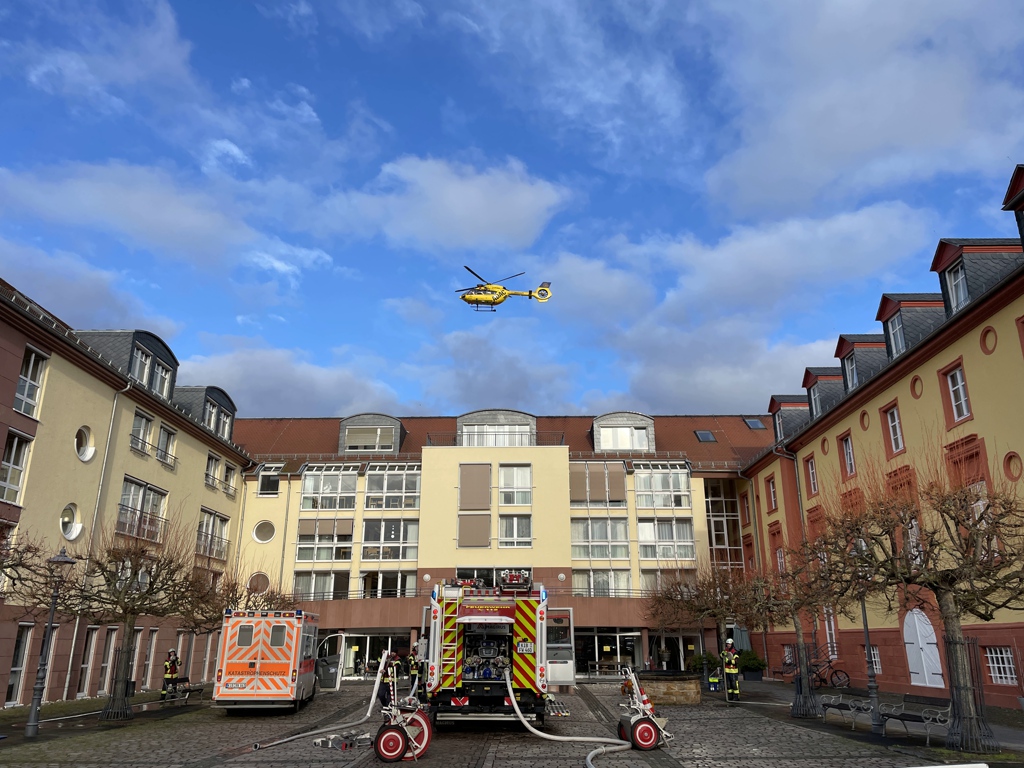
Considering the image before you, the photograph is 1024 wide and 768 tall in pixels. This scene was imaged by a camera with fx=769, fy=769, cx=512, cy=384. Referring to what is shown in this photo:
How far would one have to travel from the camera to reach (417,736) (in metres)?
12.7

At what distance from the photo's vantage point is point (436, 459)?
4331cm

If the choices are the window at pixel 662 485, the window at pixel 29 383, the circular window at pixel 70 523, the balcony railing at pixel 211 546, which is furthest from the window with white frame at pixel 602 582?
the window at pixel 29 383

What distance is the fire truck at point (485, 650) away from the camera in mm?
16094

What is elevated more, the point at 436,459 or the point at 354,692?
the point at 436,459

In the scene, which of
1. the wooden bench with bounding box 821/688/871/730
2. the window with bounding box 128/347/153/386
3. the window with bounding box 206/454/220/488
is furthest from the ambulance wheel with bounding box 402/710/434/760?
the window with bounding box 206/454/220/488

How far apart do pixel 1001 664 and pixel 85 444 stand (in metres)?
30.3

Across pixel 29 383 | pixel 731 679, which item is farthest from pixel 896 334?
pixel 29 383

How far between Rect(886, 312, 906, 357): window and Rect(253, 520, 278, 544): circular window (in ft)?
107

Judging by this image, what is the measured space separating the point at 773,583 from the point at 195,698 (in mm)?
21577

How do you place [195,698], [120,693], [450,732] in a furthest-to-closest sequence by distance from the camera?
[195,698]
[120,693]
[450,732]

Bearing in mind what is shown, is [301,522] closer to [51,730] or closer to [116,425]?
[116,425]

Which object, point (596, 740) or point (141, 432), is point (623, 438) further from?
point (596, 740)

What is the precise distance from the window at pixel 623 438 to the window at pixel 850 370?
16593 millimetres

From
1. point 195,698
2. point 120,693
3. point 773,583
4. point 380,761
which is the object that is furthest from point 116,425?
point 773,583
